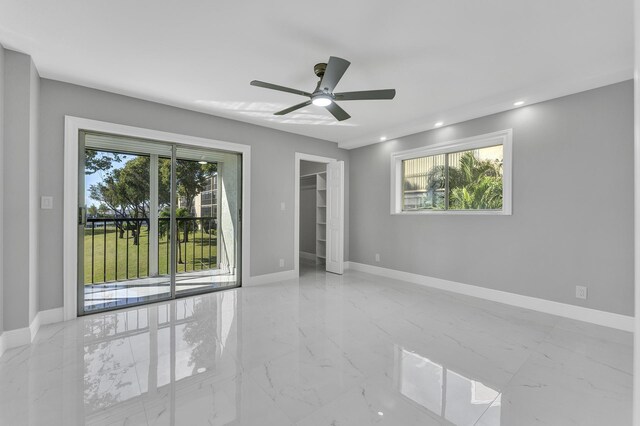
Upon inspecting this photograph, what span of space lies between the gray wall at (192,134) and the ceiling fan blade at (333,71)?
228 cm

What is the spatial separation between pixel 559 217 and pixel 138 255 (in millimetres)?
5886

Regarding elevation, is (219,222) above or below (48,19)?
below

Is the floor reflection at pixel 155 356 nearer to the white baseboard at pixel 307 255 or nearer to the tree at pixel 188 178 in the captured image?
the tree at pixel 188 178

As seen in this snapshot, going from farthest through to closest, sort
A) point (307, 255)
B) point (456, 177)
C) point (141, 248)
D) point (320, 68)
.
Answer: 1. point (307, 255)
2. point (141, 248)
3. point (456, 177)
4. point (320, 68)

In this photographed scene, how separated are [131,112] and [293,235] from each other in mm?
2881

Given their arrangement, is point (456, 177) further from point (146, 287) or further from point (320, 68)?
point (146, 287)

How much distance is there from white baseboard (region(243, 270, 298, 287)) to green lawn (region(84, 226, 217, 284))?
84 centimetres

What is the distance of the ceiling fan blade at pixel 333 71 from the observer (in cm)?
216

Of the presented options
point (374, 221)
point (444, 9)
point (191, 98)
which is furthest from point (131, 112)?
point (374, 221)

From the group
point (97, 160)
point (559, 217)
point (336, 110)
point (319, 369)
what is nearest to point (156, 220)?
point (97, 160)

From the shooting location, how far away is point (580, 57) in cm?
259

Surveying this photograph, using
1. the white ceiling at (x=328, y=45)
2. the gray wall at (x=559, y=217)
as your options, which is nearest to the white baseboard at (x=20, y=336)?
the white ceiling at (x=328, y=45)

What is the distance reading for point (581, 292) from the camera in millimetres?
3164

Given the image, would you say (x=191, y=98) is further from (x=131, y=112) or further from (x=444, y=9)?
(x=444, y=9)
